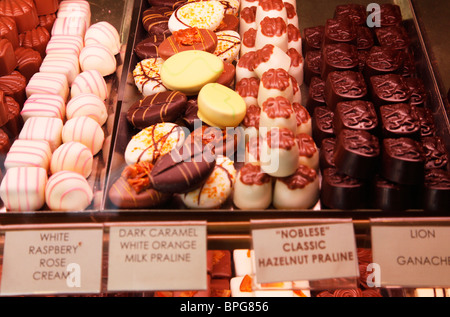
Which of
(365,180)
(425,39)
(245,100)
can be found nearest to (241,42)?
(245,100)

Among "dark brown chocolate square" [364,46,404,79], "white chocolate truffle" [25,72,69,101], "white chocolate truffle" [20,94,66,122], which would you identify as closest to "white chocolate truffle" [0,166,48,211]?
"white chocolate truffle" [20,94,66,122]

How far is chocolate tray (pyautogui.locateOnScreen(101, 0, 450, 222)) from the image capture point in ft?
4.47

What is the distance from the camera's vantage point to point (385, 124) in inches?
56.9

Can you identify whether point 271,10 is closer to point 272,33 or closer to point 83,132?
point 272,33

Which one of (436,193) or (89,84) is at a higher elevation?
(89,84)

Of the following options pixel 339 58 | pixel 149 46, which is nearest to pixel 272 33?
pixel 339 58

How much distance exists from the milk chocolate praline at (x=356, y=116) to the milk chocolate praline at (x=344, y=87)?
47 millimetres

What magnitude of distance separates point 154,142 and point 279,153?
1.45 feet

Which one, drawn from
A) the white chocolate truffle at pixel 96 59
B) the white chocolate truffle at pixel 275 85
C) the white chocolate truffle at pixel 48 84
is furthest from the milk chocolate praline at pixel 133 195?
the white chocolate truffle at pixel 96 59

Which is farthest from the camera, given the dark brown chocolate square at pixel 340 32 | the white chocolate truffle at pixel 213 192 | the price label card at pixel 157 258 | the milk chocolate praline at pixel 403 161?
the dark brown chocolate square at pixel 340 32

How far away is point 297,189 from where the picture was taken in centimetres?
139

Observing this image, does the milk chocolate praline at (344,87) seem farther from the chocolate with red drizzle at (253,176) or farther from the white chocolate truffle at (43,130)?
the white chocolate truffle at (43,130)

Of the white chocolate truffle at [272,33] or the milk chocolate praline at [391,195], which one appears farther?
the white chocolate truffle at [272,33]

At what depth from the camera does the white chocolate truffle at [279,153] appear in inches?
51.8
